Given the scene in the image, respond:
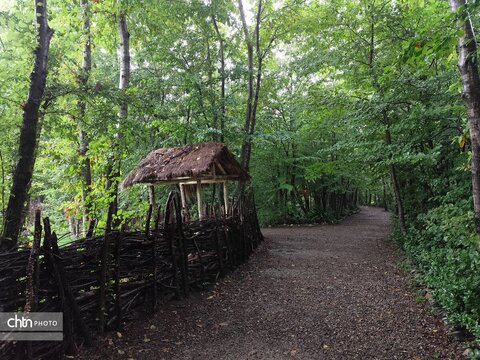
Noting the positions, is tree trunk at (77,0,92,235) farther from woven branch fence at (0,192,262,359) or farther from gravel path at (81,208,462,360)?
gravel path at (81,208,462,360)

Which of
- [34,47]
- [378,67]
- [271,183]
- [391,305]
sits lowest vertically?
[391,305]

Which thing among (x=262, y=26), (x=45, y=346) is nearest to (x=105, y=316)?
(x=45, y=346)

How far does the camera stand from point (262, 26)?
12.6 metres

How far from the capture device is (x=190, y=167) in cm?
800

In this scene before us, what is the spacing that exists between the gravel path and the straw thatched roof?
270 centimetres

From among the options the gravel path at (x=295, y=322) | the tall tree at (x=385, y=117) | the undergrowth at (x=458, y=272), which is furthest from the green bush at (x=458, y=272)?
the tall tree at (x=385, y=117)

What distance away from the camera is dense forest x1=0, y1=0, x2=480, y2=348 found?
4.01 m

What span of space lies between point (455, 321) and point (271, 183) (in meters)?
13.4

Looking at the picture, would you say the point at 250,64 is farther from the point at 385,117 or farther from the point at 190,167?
the point at 190,167

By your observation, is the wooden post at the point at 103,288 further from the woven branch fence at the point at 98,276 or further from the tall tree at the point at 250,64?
the tall tree at the point at 250,64

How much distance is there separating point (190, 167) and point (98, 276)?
4.59 meters

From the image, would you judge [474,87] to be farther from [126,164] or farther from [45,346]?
[126,164]

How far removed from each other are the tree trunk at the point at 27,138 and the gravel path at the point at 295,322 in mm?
1676

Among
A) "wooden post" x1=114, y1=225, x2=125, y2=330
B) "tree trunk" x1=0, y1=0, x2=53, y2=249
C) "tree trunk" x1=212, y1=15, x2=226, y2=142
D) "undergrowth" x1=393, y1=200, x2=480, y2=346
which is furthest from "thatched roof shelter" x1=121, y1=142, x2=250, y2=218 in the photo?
"undergrowth" x1=393, y1=200, x2=480, y2=346
